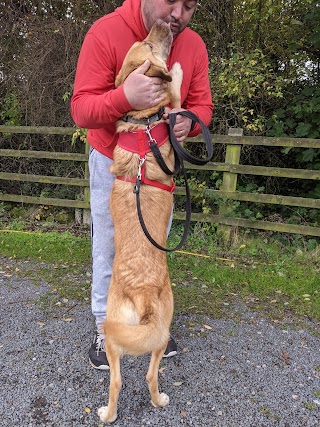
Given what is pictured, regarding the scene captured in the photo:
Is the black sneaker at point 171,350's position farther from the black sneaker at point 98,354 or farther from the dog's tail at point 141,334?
the dog's tail at point 141,334

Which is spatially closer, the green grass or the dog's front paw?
the dog's front paw

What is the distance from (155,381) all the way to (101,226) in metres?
1.18

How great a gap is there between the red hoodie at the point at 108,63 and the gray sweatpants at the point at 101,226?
0.20 m

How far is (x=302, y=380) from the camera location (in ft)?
10.1

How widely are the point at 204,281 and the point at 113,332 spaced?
9.10 ft

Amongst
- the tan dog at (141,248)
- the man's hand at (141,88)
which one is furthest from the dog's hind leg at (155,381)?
the man's hand at (141,88)

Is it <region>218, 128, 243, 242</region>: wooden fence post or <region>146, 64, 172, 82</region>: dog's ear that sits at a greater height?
<region>146, 64, 172, 82</region>: dog's ear

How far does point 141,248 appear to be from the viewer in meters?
2.47

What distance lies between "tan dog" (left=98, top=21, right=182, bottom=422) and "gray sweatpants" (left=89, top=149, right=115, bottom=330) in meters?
0.24

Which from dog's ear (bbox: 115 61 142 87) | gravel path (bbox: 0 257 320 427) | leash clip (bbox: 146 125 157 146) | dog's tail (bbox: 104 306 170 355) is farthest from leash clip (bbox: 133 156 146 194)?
gravel path (bbox: 0 257 320 427)

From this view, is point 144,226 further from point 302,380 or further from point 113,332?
point 302,380

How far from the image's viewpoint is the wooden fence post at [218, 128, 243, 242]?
6062 mm

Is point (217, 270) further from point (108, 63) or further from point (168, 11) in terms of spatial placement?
point (168, 11)

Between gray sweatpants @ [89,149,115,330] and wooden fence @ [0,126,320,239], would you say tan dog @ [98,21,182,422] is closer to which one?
gray sweatpants @ [89,149,115,330]
